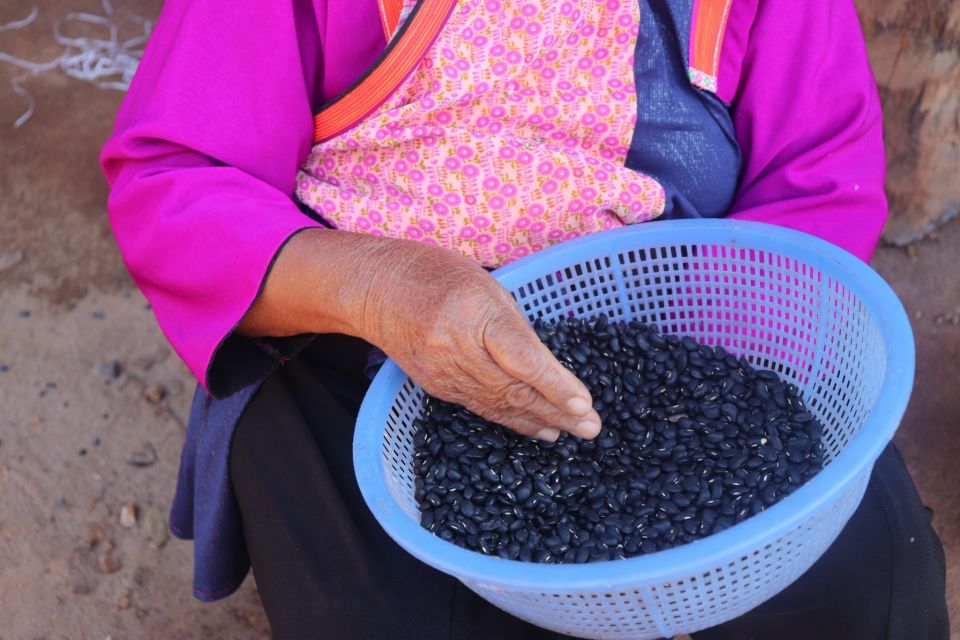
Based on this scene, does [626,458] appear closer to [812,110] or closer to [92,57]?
[812,110]

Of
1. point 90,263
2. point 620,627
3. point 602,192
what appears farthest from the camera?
point 90,263

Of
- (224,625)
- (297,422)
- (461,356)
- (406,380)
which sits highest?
(461,356)

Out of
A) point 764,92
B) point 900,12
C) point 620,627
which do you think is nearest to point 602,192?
point 764,92

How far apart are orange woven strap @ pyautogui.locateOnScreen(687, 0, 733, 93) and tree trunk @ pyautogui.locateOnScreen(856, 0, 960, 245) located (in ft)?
2.85

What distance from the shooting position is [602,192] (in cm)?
149

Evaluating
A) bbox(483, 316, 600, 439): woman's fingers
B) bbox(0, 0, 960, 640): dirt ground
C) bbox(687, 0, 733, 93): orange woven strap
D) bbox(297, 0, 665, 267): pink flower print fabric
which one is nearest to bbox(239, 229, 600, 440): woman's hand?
bbox(483, 316, 600, 439): woman's fingers

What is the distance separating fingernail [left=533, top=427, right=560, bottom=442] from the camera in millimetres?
1316

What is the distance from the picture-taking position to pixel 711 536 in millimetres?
1007

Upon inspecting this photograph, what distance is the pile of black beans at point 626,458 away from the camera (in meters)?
1.23

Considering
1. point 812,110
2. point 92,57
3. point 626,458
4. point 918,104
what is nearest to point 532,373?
point 626,458

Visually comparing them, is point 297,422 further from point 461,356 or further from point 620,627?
→ point 620,627

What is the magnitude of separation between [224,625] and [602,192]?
1.26 m

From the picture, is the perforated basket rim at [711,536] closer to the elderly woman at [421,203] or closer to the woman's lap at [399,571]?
the elderly woman at [421,203]

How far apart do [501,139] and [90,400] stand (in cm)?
154
